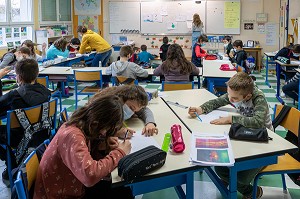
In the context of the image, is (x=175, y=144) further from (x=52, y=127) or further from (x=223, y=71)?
(x=223, y=71)

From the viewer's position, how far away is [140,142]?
6.96 ft

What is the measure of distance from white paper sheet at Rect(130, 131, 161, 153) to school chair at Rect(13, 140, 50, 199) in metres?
0.54

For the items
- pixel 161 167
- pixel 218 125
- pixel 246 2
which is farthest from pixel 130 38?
pixel 161 167

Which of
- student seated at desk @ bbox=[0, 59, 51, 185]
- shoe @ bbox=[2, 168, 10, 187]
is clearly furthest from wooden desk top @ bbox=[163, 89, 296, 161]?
shoe @ bbox=[2, 168, 10, 187]

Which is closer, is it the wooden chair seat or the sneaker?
the wooden chair seat

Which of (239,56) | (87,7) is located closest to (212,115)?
(239,56)

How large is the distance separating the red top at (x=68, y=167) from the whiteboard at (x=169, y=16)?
29.6ft

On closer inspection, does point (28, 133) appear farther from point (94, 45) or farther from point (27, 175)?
point (94, 45)

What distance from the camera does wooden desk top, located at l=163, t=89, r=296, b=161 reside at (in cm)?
197

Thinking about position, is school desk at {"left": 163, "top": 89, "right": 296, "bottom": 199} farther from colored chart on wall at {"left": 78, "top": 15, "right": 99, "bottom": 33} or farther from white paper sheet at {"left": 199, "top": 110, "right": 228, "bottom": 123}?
colored chart on wall at {"left": 78, "top": 15, "right": 99, "bottom": 33}

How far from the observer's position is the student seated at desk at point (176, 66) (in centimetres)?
457

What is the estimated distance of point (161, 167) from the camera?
5.85 feet

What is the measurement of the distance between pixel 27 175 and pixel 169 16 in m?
9.26

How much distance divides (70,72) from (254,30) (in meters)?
6.49
